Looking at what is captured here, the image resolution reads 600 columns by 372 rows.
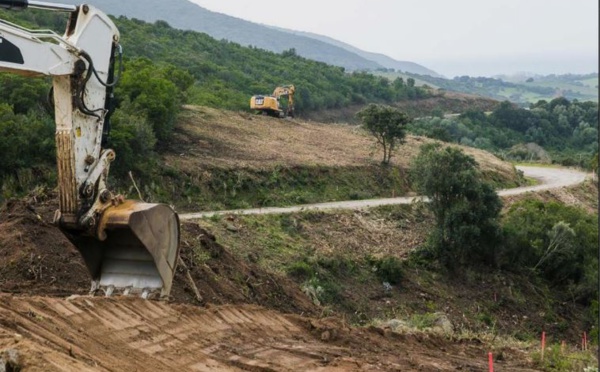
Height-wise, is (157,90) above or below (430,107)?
above

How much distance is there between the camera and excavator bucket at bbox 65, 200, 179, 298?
1106 cm

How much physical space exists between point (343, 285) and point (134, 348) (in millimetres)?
14485

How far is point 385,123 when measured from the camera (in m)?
39.4

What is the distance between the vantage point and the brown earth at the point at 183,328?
914cm

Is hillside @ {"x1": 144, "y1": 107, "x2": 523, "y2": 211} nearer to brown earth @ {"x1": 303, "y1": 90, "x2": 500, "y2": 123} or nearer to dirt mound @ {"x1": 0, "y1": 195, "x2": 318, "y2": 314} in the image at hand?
dirt mound @ {"x1": 0, "y1": 195, "x2": 318, "y2": 314}

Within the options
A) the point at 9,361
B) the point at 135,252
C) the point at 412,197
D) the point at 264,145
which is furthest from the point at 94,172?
the point at 264,145

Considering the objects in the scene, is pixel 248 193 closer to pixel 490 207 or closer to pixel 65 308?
pixel 490 207

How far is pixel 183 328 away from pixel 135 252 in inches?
49.9

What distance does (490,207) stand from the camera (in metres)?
28.7

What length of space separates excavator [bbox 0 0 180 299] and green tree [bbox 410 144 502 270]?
1796cm

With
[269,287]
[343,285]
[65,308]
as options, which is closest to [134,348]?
[65,308]

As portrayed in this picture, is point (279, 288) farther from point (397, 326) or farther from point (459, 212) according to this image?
point (459, 212)

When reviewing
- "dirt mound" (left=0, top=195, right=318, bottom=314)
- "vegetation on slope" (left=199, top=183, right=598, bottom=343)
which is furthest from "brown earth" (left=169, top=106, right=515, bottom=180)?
"dirt mound" (left=0, top=195, right=318, bottom=314)

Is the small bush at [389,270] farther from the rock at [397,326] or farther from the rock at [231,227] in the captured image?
the rock at [397,326]
